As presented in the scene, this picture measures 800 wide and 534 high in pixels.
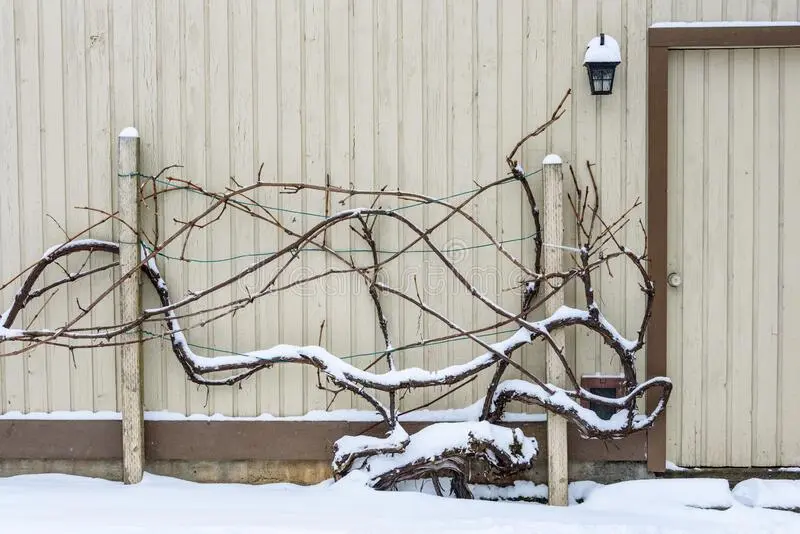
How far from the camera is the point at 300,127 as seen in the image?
372 centimetres

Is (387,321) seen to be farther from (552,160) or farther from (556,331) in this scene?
(552,160)

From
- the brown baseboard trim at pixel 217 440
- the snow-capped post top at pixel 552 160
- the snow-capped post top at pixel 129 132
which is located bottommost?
the brown baseboard trim at pixel 217 440

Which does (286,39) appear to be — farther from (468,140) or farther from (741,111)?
(741,111)

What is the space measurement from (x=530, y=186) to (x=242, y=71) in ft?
5.28

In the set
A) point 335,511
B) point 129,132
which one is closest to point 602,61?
→ point 129,132

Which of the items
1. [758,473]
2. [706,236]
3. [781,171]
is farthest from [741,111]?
[758,473]

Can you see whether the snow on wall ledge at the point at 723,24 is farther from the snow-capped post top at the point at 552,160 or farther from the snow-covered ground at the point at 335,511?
the snow-covered ground at the point at 335,511

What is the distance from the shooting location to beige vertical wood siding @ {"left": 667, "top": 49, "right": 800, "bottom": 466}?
368 cm

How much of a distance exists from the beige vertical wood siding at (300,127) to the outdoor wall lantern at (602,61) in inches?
4.6

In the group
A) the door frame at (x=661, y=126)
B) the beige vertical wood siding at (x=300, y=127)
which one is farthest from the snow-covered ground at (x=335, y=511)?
the beige vertical wood siding at (x=300, y=127)

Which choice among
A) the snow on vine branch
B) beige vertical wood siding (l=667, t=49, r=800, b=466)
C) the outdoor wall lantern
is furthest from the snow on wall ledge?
the snow on vine branch

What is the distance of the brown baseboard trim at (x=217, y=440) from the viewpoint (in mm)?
3734

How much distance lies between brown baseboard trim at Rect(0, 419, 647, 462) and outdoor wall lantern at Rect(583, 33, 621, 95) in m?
1.76

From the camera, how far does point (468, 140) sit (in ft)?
12.1
